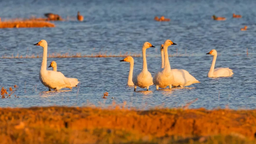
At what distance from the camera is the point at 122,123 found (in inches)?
331

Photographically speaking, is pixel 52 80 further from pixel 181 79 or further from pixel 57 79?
pixel 181 79

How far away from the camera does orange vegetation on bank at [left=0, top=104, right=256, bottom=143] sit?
723cm

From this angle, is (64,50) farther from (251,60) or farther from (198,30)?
(198,30)

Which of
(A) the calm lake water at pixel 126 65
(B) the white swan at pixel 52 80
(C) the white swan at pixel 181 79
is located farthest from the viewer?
(C) the white swan at pixel 181 79

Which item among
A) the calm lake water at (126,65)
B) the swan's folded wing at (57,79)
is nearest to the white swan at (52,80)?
the swan's folded wing at (57,79)

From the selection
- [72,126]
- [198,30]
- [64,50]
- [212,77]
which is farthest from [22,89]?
[198,30]

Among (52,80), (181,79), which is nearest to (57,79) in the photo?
(52,80)

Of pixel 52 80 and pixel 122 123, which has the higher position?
pixel 122 123

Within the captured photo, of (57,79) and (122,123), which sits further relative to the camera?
(57,79)

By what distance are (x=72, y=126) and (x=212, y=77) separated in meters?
12.5

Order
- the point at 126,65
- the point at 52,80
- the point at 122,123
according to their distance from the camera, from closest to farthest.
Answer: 1. the point at 122,123
2. the point at 52,80
3. the point at 126,65

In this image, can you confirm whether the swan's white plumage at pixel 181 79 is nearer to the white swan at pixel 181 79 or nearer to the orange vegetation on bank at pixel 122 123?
the white swan at pixel 181 79

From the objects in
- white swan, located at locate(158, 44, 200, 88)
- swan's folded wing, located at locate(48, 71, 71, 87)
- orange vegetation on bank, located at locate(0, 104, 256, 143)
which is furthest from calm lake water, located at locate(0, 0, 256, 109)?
orange vegetation on bank, located at locate(0, 104, 256, 143)

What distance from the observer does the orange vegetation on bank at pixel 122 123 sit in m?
7.23
